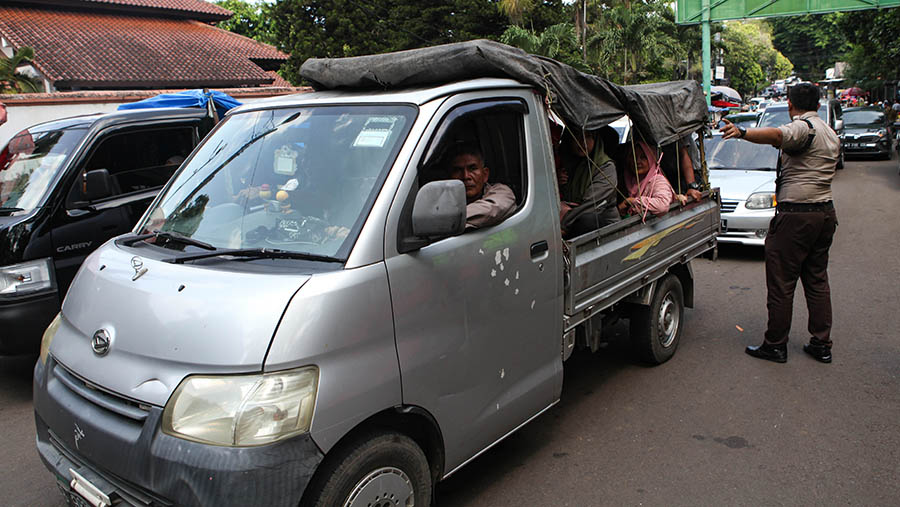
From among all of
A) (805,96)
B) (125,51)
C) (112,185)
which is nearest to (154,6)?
(125,51)

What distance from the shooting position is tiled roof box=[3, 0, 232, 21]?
75.7 feet

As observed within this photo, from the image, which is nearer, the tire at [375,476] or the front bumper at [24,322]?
the tire at [375,476]

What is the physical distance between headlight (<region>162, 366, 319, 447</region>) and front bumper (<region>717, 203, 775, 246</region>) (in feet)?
26.0

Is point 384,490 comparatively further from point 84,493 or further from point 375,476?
point 84,493

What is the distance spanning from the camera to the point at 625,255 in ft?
14.4

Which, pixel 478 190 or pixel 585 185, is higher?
pixel 478 190

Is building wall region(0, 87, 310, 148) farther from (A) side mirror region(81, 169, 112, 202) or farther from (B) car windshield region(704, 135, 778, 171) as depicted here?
(B) car windshield region(704, 135, 778, 171)

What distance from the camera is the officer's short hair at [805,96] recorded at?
5023 millimetres

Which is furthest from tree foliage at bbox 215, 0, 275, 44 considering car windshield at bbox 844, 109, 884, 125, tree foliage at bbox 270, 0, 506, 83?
car windshield at bbox 844, 109, 884, 125

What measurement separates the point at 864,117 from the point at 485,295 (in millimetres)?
22838

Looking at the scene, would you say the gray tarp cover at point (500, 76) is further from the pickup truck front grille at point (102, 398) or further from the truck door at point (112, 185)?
the truck door at point (112, 185)

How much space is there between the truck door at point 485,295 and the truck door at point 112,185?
3.37 meters

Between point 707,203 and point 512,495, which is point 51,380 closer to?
point 512,495

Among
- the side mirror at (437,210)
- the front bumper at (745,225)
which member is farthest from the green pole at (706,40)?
the side mirror at (437,210)
